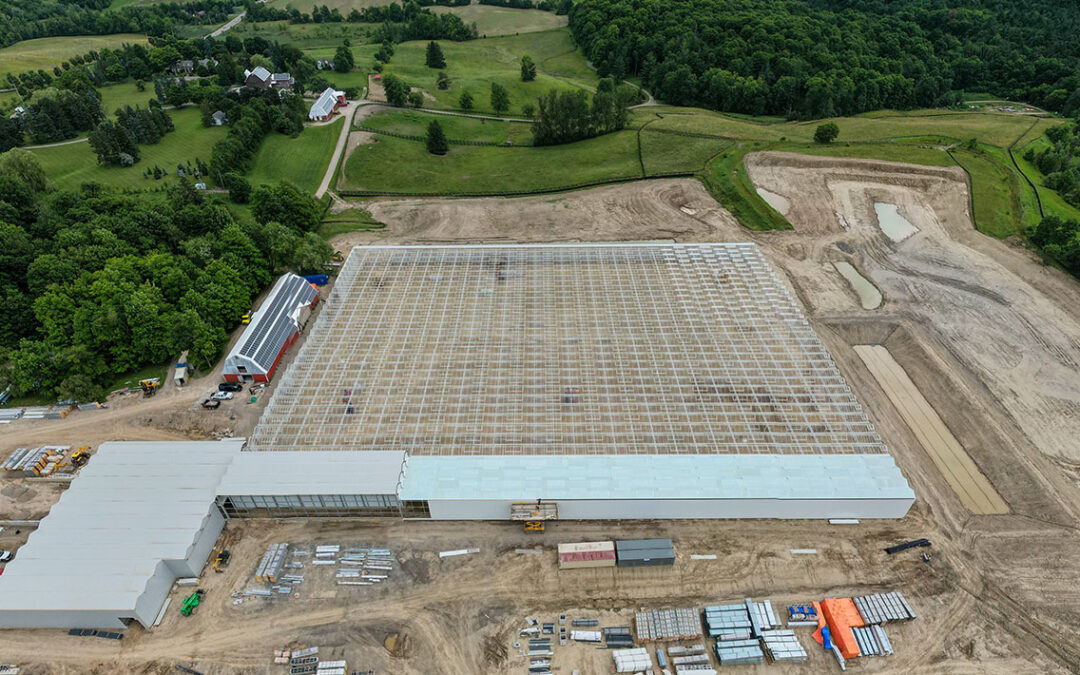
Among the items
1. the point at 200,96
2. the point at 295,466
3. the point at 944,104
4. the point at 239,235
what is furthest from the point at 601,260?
the point at 944,104

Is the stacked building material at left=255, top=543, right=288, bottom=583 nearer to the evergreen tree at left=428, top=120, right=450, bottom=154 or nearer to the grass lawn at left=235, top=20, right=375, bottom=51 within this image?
the evergreen tree at left=428, top=120, right=450, bottom=154

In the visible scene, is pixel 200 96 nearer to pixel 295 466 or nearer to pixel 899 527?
pixel 295 466

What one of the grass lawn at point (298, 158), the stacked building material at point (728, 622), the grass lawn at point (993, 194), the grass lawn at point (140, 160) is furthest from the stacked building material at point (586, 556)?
the grass lawn at point (140, 160)

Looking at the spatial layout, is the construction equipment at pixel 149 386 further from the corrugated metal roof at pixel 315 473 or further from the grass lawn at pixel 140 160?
the grass lawn at pixel 140 160

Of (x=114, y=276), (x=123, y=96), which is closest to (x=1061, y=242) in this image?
(x=114, y=276)

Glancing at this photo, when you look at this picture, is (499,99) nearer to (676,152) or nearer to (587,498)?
(676,152)
